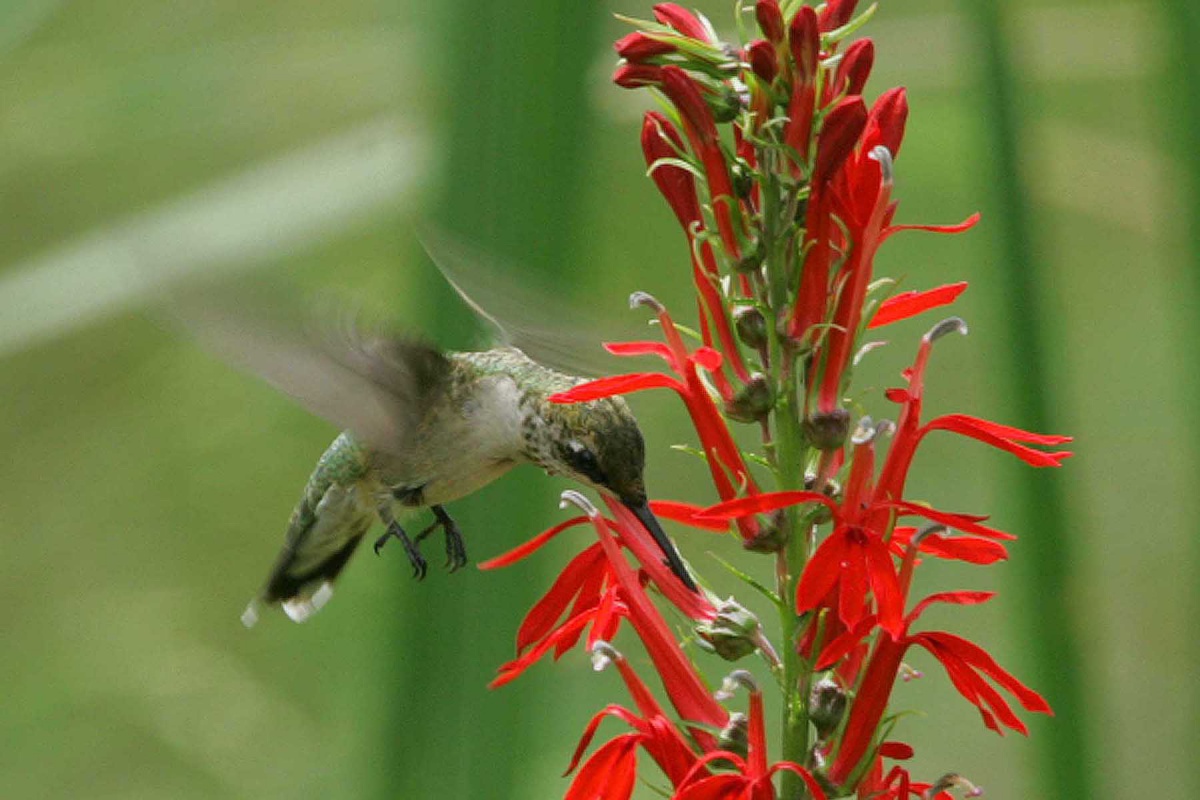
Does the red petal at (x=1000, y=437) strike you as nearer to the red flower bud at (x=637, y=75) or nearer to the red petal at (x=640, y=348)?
the red petal at (x=640, y=348)

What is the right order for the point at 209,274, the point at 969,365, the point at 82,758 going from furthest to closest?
1. the point at 969,365
2. the point at 82,758
3. the point at 209,274

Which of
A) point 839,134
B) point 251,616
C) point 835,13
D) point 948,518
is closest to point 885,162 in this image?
point 839,134

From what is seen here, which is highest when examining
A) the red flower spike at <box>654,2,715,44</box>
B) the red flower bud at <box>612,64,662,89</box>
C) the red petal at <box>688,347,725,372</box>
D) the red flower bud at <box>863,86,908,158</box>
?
the red flower spike at <box>654,2,715,44</box>

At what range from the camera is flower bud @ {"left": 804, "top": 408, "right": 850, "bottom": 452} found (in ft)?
3.71

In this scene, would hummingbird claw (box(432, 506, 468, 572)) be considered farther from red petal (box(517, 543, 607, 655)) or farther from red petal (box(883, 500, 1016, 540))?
red petal (box(883, 500, 1016, 540))

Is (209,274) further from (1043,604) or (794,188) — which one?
(1043,604)

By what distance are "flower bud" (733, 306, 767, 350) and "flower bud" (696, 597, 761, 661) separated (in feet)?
0.64

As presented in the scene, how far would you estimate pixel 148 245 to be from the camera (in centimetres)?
133

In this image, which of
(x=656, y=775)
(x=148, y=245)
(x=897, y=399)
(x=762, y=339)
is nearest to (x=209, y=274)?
(x=148, y=245)

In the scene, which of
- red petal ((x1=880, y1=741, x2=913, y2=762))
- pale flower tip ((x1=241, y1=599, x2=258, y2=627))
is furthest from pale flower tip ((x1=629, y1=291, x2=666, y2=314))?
pale flower tip ((x1=241, y1=599, x2=258, y2=627))

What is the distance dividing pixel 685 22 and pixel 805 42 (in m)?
0.10

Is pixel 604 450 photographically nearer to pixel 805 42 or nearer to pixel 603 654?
pixel 603 654

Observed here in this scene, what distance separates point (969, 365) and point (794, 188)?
2271mm

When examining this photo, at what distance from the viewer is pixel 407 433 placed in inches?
65.0
